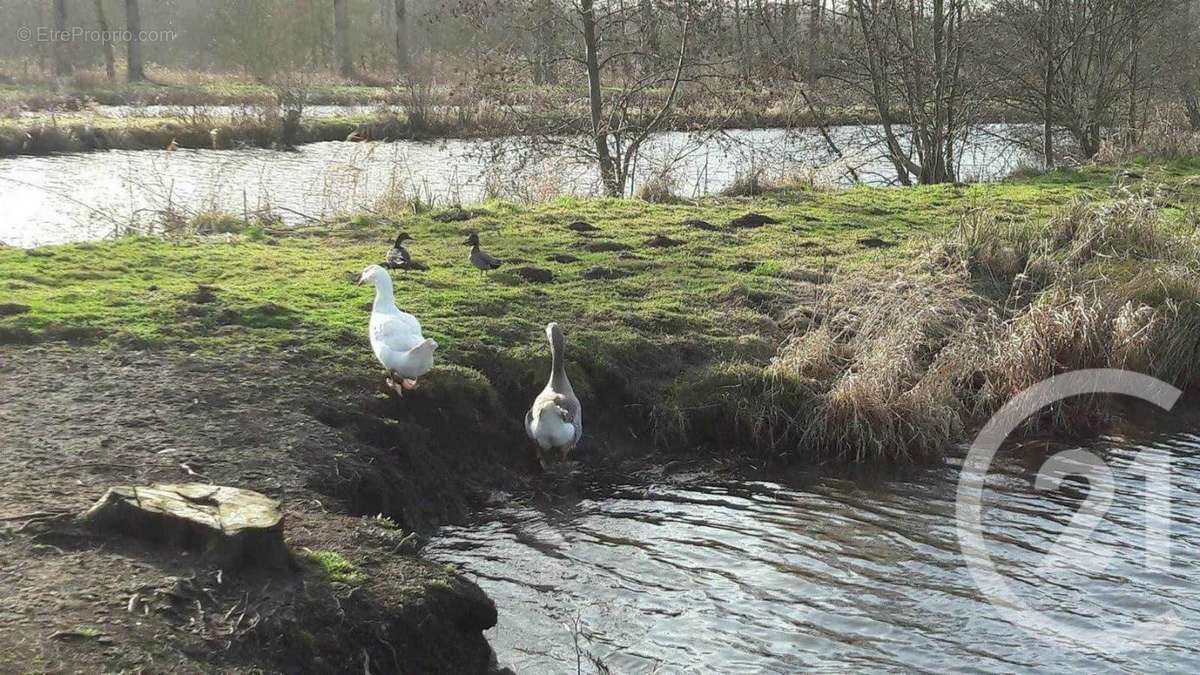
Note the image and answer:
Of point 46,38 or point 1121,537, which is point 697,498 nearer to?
point 1121,537

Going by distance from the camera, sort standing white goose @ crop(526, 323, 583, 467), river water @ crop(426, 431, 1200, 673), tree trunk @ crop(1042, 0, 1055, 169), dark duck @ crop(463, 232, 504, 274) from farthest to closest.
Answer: tree trunk @ crop(1042, 0, 1055, 169), dark duck @ crop(463, 232, 504, 274), standing white goose @ crop(526, 323, 583, 467), river water @ crop(426, 431, 1200, 673)

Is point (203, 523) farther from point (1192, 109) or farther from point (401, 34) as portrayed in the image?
point (401, 34)

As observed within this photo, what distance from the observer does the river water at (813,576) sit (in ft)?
19.9

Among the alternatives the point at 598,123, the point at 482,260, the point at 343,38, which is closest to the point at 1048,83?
the point at 598,123

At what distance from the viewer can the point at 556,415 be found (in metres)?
8.01

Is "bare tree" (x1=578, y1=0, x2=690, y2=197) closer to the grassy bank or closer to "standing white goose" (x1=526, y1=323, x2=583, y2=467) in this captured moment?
the grassy bank

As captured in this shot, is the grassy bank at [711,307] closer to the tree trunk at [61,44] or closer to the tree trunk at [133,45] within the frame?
the tree trunk at [133,45]

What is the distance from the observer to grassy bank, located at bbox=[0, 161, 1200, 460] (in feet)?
29.8

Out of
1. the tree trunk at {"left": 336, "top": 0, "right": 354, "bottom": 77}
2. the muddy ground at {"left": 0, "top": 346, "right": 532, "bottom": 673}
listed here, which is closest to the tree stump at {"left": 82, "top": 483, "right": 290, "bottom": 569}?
the muddy ground at {"left": 0, "top": 346, "right": 532, "bottom": 673}

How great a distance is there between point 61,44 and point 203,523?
40.9 m

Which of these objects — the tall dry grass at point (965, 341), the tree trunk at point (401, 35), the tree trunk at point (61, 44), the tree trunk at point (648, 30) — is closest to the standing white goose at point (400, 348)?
the tall dry grass at point (965, 341)

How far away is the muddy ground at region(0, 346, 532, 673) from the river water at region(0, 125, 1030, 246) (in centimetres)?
649

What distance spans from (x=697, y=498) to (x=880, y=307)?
3.14 meters
